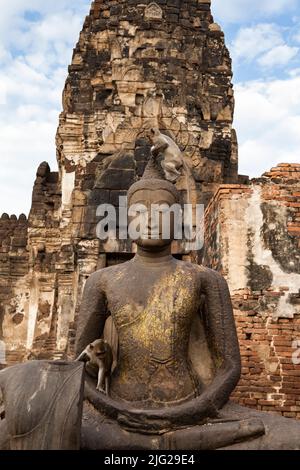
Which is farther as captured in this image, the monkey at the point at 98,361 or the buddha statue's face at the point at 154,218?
the buddha statue's face at the point at 154,218

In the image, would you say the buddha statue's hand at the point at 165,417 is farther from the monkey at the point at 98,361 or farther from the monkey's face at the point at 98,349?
the monkey's face at the point at 98,349

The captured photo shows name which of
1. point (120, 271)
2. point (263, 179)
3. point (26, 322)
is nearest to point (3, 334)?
point (26, 322)

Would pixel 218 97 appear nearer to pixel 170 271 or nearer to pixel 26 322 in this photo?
pixel 26 322

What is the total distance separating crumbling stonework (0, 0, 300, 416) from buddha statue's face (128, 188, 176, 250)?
3.87 m

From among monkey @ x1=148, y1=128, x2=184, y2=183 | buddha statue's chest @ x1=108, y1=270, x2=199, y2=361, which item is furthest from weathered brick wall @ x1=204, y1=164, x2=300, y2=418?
buddha statue's chest @ x1=108, y1=270, x2=199, y2=361

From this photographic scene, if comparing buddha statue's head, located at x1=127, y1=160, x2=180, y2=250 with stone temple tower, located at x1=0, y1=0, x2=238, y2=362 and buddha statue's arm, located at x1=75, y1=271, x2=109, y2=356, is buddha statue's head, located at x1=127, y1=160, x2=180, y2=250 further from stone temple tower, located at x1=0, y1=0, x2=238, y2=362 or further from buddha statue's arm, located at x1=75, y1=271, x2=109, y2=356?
stone temple tower, located at x1=0, y1=0, x2=238, y2=362

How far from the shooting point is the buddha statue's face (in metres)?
4.17

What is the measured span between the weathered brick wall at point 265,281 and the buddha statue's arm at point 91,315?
367 cm

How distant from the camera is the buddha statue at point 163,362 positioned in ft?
11.6

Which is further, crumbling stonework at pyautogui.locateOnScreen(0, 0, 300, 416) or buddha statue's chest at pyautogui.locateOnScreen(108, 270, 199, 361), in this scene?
crumbling stonework at pyautogui.locateOnScreen(0, 0, 300, 416)

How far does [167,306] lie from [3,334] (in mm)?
12522

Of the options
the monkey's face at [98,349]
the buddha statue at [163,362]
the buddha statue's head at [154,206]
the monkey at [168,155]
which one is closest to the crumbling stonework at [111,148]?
the monkey at [168,155]

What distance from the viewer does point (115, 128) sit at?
12.8m
